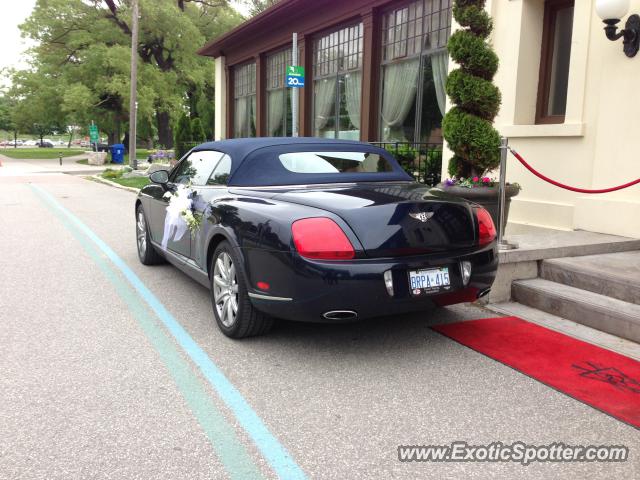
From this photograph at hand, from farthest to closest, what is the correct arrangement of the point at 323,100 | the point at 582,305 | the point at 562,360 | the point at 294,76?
the point at 323,100 → the point at 294,76 → the point at 582,305 → the point at 562,360

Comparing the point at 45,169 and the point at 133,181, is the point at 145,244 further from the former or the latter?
the point at 45,169

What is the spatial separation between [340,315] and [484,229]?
1.36 metres

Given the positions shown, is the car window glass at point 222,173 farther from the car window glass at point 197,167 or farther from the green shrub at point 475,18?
the green shrub at point 475,18

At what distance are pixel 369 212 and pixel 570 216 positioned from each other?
461cm

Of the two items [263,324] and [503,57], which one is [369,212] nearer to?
Result: [263,324]

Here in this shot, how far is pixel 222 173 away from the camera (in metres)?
5.14

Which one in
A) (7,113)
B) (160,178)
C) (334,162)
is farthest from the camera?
(7,113)

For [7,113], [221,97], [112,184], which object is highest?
[7,113]

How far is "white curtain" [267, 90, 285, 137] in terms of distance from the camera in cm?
1753

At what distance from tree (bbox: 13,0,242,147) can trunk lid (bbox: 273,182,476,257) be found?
3546 centimetres

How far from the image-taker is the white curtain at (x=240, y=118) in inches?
806

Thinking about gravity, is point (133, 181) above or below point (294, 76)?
below

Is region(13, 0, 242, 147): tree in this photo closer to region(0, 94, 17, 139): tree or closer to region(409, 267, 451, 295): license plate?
region(0, 94, 17, 139): tree

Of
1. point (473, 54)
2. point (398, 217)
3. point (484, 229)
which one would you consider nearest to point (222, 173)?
point (398, 217)
